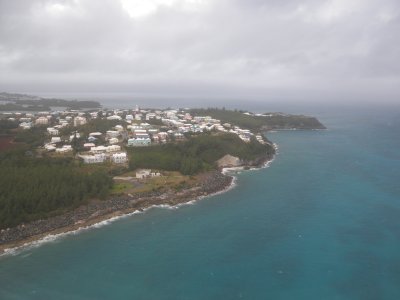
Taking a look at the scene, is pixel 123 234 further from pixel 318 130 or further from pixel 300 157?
pixel 318 130

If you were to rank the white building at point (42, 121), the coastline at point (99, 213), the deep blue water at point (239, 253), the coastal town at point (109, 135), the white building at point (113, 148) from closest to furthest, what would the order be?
1. the deep blue water at point (239, 253)
2. the coastline at point (99, 213)
3. the coastal town at point (109, 135)
4. the white building at point (113, 148)
5. the white building at point (42, 121)

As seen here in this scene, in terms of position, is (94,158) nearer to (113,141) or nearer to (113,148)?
(113,148)

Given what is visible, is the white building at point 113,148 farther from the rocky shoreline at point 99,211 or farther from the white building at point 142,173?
the rocky shoreline at point 99,211

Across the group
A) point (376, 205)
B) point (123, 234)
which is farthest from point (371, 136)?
point (123, 234)

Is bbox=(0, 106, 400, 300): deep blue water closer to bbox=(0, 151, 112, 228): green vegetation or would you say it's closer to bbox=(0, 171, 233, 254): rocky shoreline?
bbox=(0, 171, 233, 254): rocky shoreline

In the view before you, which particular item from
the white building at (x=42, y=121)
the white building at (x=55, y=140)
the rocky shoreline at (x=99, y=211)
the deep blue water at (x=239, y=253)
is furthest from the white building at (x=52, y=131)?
the deep blue water at (x=239, y=253)

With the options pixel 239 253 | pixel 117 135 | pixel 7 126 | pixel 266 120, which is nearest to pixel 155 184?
pixel 239 253
